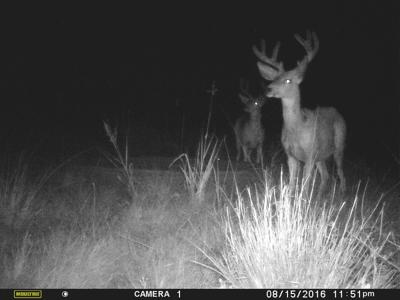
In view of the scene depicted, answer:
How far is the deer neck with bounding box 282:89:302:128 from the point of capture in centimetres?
698

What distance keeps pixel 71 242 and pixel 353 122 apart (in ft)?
47.5

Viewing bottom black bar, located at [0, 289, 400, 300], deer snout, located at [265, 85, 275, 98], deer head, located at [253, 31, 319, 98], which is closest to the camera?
bottom black bar, located at [0, 289, 400, 300]

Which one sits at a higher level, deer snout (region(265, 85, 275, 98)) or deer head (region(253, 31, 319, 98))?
deer head (region(253, 31, 319, 98))

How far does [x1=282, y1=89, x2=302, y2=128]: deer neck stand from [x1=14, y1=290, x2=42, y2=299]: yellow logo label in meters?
4.97

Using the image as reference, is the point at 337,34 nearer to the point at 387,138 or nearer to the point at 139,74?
the point at 387,138

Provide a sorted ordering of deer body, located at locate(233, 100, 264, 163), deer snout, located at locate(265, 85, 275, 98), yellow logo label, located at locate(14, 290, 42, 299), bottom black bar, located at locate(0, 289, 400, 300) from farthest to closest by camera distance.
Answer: deer body, located at locate(233, 100, 264, 163)
deer snout, located at locate(265, 85, 275, 98)
yellow logo label, located at locate(14, 290, 42, 299)
bottom black bar, located at locate(0, 289, 400, 300)

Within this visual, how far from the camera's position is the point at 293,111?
23.1 feet

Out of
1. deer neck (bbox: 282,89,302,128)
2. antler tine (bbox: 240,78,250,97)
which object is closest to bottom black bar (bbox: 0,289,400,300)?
deer neck (bbox: 282,89,302,128)

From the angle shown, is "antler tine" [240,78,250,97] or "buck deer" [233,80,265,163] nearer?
"buck deer" [233,80,265,163]

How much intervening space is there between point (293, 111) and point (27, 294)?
510 centimetres

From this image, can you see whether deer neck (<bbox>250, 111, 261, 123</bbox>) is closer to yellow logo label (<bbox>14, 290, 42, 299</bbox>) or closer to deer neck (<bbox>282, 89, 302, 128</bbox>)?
deer neck (<bbox>282, 89, 302, 128</bbox>)

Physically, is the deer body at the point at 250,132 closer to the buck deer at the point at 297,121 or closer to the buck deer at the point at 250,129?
the buck deer at the point at 250,129

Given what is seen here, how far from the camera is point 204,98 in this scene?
2012 cm

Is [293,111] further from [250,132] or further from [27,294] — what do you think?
[27,294]
